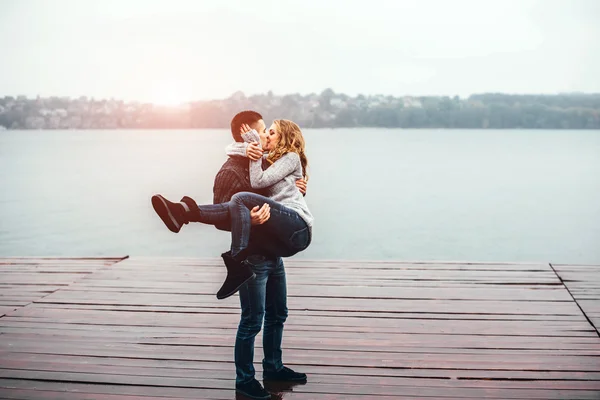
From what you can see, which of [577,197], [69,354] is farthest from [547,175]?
[69,354]

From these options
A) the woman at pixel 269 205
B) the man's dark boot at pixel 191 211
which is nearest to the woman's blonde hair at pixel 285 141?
the woman at pixel 269 205

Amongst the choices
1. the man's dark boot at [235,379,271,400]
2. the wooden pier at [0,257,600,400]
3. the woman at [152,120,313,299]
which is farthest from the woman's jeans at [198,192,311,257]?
the wooden pier at [0,257,600,400]

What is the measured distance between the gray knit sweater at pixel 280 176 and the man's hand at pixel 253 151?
2cm

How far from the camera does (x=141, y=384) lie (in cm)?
269

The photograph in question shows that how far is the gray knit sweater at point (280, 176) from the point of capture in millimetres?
2232

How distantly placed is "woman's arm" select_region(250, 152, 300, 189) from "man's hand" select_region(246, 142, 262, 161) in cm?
3

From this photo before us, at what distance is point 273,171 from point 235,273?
1.32 feet

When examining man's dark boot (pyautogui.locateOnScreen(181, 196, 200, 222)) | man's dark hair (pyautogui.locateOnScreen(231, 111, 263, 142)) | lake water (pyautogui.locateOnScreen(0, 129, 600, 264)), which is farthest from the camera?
lake water (pyautogui.locateOnScreen(0, 129, 600, 264))

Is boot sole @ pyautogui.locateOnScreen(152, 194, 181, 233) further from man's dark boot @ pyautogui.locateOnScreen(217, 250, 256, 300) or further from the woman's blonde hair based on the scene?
the woman's blonde hair

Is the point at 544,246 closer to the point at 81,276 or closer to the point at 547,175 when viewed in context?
the point at 81,276

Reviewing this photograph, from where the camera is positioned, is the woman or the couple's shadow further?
the couple's shadow

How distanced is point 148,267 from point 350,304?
184cm

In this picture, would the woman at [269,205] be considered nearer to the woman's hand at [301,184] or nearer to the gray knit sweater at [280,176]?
the gray knit sweater at [280,176]

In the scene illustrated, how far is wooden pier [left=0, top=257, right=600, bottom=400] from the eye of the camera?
267 centimetres
